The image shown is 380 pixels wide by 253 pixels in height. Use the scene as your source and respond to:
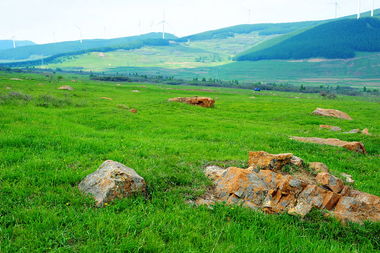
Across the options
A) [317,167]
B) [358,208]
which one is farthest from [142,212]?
[317,167]

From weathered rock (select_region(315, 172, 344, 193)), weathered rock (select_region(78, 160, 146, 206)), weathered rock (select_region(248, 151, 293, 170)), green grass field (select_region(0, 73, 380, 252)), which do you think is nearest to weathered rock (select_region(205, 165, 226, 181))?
green grass field (select_region(0, 73, 380, 252))

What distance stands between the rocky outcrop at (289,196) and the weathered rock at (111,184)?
7.75 ft

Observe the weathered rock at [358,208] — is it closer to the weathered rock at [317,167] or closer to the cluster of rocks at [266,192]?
the cluster of rocks at [266,192]

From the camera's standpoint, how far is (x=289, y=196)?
10078 mm

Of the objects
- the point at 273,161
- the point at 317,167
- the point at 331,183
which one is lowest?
the point at 317,167

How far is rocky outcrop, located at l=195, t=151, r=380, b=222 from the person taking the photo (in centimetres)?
955

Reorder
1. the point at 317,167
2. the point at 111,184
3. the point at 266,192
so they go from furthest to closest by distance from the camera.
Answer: the point at 317,167, the point at 266,192, the point at 111,184

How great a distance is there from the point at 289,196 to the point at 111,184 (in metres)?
6.37

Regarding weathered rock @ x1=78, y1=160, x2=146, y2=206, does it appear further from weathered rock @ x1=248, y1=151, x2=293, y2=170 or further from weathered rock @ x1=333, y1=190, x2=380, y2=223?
weathered rock @ x1=333, y1=190, x2=380, y2=223

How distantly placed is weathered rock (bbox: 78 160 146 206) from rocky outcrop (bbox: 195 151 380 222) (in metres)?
2.36

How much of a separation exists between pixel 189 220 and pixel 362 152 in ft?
54.6

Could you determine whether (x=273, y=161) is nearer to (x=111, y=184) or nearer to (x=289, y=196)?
(x=289, y=196)

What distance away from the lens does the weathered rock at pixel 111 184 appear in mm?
9531

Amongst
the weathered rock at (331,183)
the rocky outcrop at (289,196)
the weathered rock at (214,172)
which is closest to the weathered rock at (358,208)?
the rocky outcrop at (289,196)
